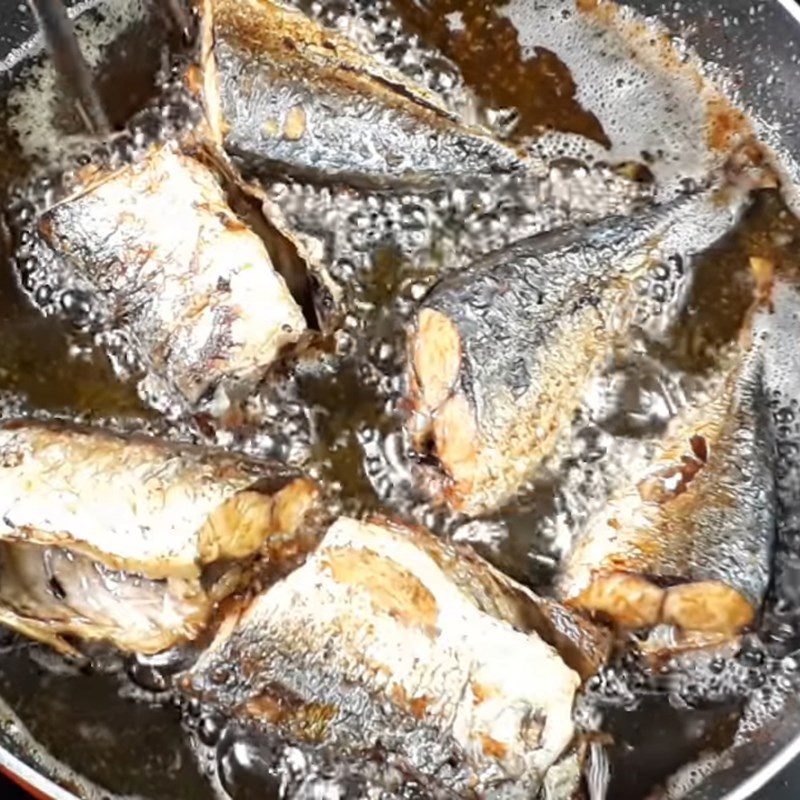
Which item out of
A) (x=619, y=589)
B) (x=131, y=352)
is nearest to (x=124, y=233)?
(x=131, y=352)

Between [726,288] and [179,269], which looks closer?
[179,269]

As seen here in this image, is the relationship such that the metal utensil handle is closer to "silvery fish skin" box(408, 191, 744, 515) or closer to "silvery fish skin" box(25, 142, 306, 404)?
"silvery fish skin" box(25, 142, 306, 404)

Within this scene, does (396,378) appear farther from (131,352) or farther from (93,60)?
(93,60)

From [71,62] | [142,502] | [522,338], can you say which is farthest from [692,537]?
[71,62]

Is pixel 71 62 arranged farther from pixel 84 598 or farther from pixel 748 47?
pixel 748 47

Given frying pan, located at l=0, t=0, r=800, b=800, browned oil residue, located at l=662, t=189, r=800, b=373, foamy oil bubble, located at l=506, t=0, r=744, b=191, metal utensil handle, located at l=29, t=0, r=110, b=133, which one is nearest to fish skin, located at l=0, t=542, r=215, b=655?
frying pan, located at l=0, t=0, r=800, b=800

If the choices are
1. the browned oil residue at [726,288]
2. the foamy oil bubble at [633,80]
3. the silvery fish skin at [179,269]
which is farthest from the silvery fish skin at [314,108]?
the browned oil residue at [726,288]

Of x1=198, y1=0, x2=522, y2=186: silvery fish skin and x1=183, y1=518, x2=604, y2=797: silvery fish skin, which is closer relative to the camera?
x1=183, y1=518, x2=604, y2=797: silvery fish skin

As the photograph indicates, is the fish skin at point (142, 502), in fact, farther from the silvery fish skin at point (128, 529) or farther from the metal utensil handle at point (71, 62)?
the metal utensil handle at point (71, 62)
